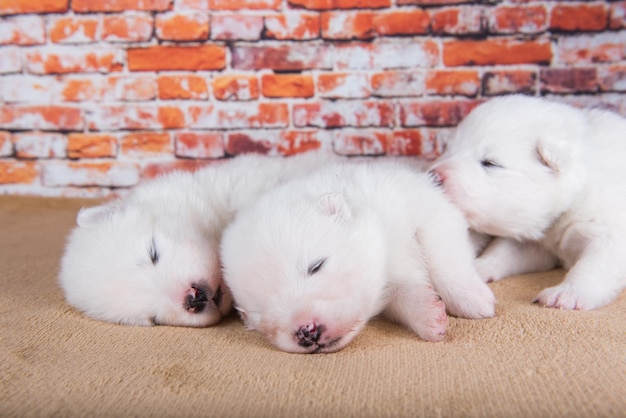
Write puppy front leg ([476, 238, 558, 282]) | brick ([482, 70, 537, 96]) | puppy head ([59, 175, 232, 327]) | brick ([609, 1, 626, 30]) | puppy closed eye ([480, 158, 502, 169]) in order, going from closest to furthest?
puppy head ([59, 175, 232, 327]) < puppy closed eye ([480, 158, 502, 169]) < puppy front leg ([476, 238, 558, 282]) < brick ([609, 1, 626, 30]) < brick ([482, 70, 537, 96])

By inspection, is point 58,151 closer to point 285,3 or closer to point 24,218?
point 24,218

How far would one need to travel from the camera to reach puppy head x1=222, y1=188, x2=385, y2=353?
1595mm

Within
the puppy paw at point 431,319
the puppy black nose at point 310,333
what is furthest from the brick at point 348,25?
the puppy black nose at point 310,333

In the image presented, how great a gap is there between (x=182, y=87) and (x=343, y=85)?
1.01m

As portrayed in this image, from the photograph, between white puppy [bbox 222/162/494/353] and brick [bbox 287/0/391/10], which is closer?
white puppy [bbox 222/162/494/353]

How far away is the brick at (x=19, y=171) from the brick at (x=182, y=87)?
1007 mm

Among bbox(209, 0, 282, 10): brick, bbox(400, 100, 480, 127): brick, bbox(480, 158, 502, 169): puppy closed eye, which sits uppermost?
bbox(209, 0, 282, 10): brick

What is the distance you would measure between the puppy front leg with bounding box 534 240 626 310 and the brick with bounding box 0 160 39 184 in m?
3.24

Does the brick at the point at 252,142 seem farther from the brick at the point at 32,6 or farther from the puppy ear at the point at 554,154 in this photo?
the puppy ear at the point at 554,154

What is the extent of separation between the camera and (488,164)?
7.62 ft

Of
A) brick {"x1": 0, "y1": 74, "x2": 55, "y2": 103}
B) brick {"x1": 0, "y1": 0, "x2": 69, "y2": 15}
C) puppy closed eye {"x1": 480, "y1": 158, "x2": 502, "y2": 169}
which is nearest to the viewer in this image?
puppy closed eye {"x1": 480, "y1": 158, "x2": 502, "y2": 169}

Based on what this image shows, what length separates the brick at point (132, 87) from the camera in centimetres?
364

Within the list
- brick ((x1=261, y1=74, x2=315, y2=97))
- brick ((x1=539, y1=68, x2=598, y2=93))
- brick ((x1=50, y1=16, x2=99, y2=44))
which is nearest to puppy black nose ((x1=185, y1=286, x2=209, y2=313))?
brick ((x1=261, y1=74, x2=315, y2=97))

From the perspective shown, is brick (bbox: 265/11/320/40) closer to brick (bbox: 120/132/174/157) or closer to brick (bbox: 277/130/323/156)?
brick (bbox: 277/130/323/156)
